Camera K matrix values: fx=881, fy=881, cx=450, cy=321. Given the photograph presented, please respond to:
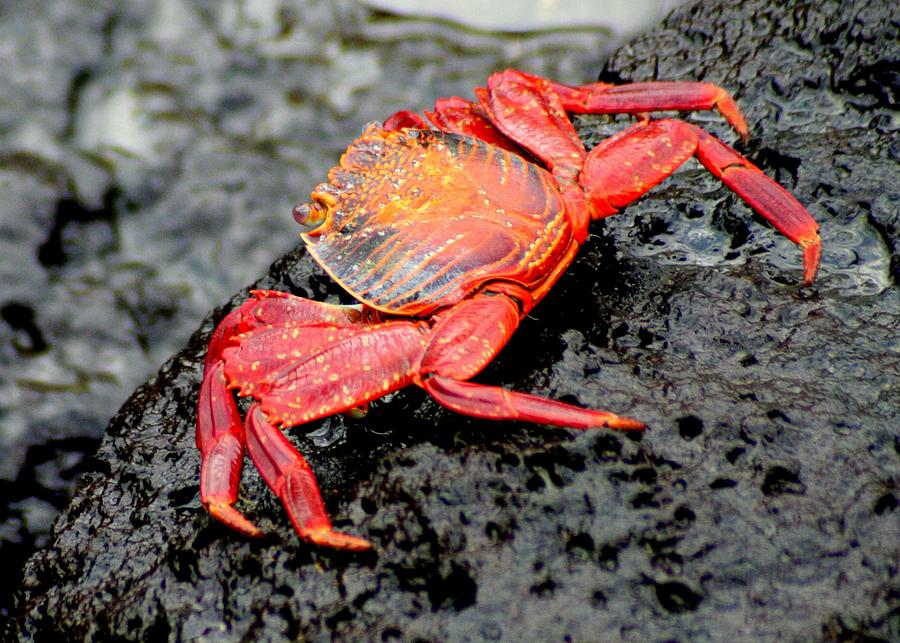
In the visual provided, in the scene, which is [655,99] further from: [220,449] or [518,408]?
[220,449]

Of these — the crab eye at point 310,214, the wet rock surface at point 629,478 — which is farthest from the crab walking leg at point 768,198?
the crab eye at point 310,214

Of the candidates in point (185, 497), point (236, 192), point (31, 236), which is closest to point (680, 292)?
point (185, 497)

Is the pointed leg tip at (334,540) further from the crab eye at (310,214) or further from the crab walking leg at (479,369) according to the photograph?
the crab eye at (310,214)

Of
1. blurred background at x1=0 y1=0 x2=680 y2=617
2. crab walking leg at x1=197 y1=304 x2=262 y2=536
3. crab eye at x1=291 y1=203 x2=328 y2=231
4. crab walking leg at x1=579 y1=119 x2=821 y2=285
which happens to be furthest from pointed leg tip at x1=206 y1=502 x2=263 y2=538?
blurred background at x1=0 y1=0 x2=680 y2=617

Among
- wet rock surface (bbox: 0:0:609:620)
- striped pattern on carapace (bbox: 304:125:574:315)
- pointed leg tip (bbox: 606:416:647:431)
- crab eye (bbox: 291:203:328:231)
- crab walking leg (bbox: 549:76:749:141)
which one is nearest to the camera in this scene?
pointed leg tip (bbox: 606:416:647:431)

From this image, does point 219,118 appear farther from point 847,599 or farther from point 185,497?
point 847,599

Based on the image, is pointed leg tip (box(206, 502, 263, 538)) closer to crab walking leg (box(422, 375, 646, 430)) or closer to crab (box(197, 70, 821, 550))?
crab (box(197, 70, 821, 550))

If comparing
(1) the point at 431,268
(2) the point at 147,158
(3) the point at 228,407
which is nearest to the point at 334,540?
(3) the point at 228,407
